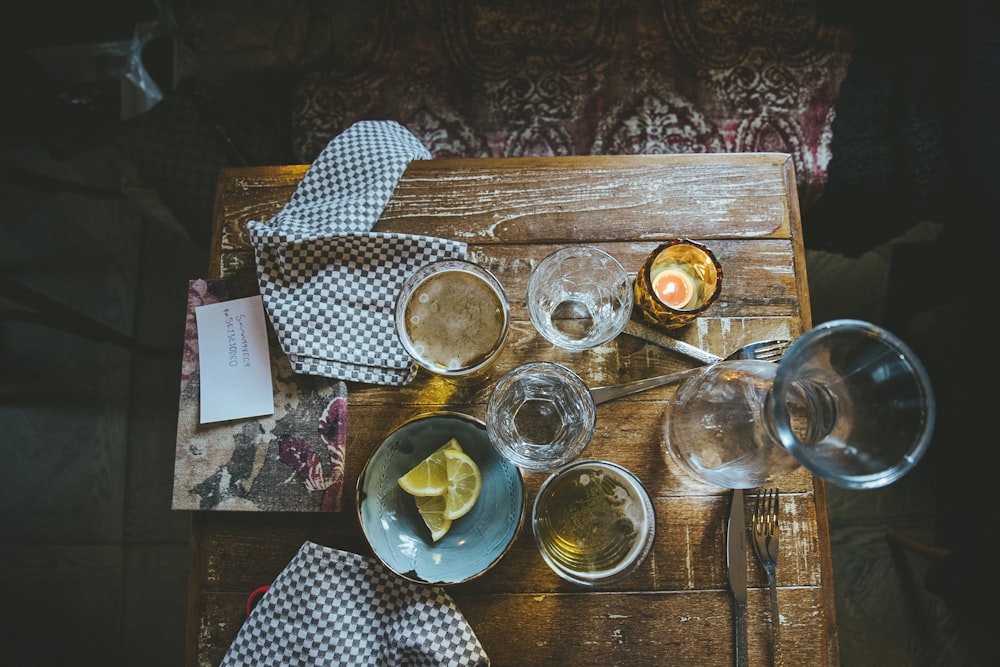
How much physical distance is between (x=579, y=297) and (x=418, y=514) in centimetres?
51

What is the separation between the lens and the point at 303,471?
1.15 metres

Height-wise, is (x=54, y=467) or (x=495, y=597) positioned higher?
(x=54, y=467)

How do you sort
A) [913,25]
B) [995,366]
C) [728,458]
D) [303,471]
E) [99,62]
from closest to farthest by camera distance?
[728,458]
[303,471]
[995,366]
[913,25]
[99,62]

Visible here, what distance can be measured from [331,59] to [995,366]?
6.49 ft

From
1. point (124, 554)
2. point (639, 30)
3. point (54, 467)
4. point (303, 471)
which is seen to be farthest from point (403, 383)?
point (54, 467)

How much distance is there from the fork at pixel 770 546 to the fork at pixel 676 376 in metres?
0.25

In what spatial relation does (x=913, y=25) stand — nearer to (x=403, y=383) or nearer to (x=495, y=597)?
(x=403, y=383)

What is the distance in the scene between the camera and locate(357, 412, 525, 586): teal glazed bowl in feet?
3.56

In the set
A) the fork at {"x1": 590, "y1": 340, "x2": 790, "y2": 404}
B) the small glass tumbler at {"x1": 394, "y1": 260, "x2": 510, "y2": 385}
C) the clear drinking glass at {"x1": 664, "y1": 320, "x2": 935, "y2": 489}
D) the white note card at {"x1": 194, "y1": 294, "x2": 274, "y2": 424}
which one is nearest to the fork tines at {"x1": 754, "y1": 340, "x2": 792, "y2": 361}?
the fork at {"x1": 590, "y1": 340, "x2": 790, "y2": 404}

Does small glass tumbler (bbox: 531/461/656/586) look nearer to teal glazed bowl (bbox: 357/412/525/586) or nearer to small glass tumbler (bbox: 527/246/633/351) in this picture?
teal glazed bowl (bbox: 357/412/525/586)

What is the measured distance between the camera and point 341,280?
119 cm

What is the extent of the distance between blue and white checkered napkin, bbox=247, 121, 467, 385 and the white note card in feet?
0.20

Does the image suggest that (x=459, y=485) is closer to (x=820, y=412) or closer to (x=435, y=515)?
(x=435, y=515)

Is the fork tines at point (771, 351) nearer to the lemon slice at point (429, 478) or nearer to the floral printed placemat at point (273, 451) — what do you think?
the lemon slice at point (429, 478)
